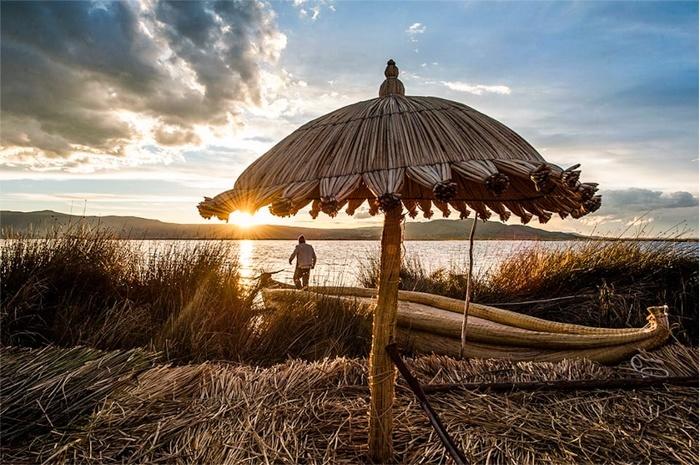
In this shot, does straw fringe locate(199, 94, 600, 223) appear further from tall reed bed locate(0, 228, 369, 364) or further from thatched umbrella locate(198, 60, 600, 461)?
tall reed bed locate(0, 228, 369, 364)

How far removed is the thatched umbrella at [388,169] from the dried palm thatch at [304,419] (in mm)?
469

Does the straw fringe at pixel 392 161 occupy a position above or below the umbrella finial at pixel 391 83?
below

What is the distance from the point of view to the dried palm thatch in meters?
2.18

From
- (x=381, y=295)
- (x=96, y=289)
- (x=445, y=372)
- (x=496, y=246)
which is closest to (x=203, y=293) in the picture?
(x=96, y=289)

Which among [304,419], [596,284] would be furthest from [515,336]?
[596,284]

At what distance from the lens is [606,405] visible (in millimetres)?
2828

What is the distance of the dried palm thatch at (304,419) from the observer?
218 centimetres

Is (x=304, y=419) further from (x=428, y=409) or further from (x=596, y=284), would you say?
(x=596, y=284)

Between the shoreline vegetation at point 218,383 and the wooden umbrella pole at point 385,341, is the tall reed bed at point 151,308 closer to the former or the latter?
the shoreline vegetation at point 218,383

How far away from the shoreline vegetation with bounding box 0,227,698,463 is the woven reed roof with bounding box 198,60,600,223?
1.25 metres

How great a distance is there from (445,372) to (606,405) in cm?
104

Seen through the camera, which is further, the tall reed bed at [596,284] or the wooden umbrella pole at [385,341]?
the tall reed bed at [596,284]

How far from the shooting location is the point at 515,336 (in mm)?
4426

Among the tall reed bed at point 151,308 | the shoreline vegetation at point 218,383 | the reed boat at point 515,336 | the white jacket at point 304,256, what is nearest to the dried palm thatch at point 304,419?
the shoreline vegetation at point 218,383
